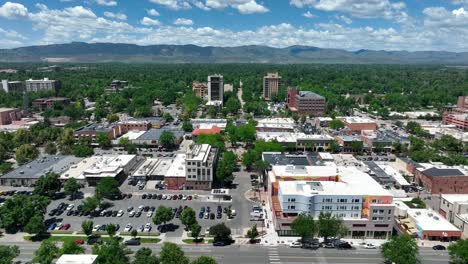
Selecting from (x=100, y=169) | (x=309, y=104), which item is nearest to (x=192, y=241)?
(x=100, y=169)

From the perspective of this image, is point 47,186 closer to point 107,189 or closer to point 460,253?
point 107,189

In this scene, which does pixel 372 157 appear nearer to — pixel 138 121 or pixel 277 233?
pixel 277 233

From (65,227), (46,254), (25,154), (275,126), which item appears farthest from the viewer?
(275,126)

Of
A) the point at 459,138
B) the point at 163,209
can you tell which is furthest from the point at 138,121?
the point at 459,138

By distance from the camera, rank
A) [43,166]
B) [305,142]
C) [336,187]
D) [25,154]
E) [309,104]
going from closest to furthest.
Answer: [336,187]
[43,166]
[25,154]
[305,142]
[309,104]

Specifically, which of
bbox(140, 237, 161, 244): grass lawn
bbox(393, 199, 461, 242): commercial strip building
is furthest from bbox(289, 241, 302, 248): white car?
bbox(140, 237, 161, 244): grass lawn

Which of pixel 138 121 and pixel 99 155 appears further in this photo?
pixel 138 121

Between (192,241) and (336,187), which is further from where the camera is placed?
(336,187)
